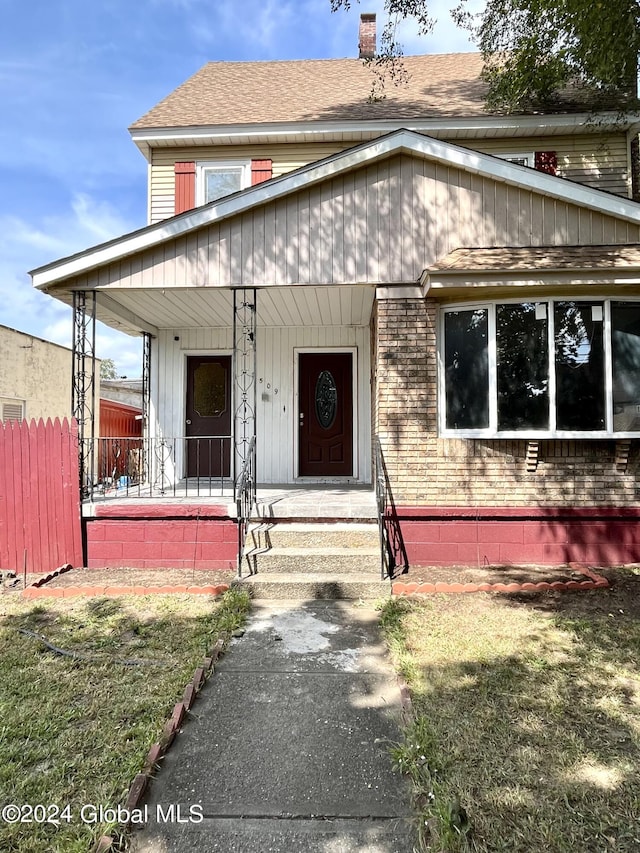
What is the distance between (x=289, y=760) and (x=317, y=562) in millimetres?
2947

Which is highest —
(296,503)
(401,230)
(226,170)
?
(226,170)

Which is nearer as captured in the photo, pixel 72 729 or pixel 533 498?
pixel 72 729

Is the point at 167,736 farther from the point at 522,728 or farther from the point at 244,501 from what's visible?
the point at 244,501

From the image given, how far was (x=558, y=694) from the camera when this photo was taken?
3188 mm

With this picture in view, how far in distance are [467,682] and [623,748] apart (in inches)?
36.8

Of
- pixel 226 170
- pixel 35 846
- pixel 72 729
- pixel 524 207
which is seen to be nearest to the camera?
pixel 35 846

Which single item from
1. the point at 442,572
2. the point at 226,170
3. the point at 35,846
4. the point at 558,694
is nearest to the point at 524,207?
the point at 442,572

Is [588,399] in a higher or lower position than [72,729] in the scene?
higher

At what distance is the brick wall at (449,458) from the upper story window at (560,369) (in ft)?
0.96

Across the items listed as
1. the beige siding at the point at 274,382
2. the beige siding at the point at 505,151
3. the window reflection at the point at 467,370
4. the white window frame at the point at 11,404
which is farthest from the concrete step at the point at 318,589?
the white window frame at the point at 11,404

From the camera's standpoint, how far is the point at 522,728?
282 centimetres

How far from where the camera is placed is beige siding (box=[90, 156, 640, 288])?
Result: 20.6 ft

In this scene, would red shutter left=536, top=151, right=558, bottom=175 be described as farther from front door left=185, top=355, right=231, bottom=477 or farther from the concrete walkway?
the concrete walkway

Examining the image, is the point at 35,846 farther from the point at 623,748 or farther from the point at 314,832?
the point at 623,748
